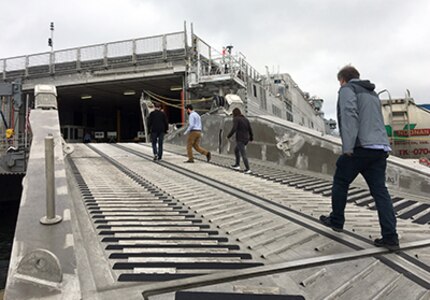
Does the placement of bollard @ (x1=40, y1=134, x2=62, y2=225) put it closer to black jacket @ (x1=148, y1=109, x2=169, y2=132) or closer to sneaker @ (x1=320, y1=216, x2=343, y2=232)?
sneaker @ (x1=320, y1=216, x2=343, y2=232)

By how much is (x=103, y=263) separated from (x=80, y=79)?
2587 centimetres

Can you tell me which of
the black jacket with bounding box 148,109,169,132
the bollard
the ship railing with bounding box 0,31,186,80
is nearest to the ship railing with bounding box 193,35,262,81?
the ship railing with bounding box 0,31,186,80

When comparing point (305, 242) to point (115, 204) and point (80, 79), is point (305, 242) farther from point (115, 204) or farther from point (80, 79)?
point (80, 79)

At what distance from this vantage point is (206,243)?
3229 millimetres

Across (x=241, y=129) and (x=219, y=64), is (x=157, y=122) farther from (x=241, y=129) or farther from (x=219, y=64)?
(x=219, y=64)

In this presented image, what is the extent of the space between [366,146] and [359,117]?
1.03ft

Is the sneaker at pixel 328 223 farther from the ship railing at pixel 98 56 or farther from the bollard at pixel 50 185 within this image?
the ship railing at pixel 98 56

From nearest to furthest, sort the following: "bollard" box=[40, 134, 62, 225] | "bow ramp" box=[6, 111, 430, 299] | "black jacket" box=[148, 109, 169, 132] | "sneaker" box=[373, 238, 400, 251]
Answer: "bow ramp" box=[6, 111, 430, 299]
"bollard" box=[40, 134, 62, 225]
"sneaker" box=[373, 238, 400, 251]
"black jacket" box=[148, 109, 169, 132]

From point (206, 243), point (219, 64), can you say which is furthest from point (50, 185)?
point (219, 64)

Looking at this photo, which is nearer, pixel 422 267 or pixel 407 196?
pixel 422 267

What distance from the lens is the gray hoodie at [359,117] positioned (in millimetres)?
3314

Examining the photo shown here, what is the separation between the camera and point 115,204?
458 cm

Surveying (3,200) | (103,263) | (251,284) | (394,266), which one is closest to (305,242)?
(394,266)

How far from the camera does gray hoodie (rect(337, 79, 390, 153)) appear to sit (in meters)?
3.31
